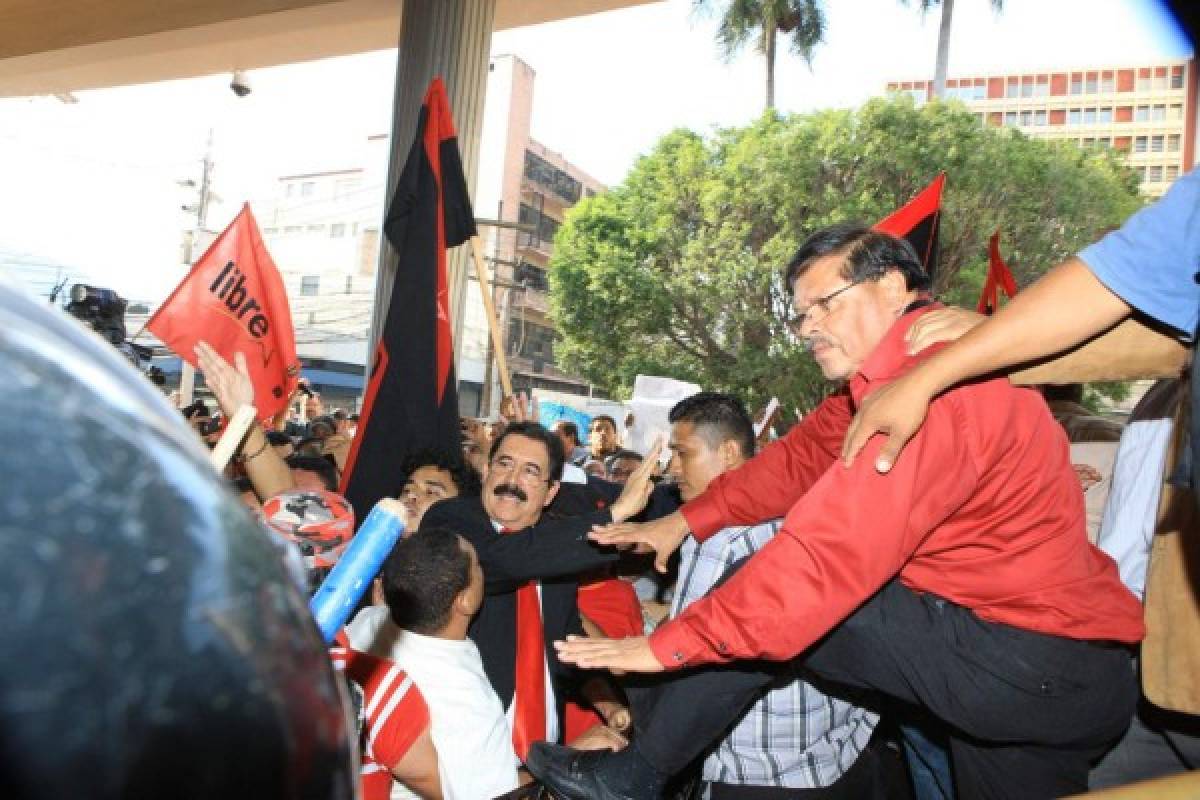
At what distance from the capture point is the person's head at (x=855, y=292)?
8.31 ft

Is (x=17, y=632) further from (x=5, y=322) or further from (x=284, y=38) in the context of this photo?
(x=284, y=38)

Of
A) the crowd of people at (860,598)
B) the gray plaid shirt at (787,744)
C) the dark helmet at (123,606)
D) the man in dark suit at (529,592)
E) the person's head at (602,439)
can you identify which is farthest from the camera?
the person's head at (602,439)

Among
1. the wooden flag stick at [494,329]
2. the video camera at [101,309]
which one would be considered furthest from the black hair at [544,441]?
the video camera at [101,309]

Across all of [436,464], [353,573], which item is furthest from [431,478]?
[353,573]

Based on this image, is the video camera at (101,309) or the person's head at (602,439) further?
the person's head at (602,439)

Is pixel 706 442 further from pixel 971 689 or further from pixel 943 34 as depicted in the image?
pixel 943 34

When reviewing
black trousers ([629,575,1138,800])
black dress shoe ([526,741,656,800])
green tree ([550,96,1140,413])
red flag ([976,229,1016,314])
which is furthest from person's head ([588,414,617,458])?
green tree ([550,96,1140,413])

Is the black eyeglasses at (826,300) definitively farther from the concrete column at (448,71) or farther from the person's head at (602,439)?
the person's head at (602,439)

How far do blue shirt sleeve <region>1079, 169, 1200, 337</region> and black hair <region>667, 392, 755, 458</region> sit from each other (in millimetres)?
2449

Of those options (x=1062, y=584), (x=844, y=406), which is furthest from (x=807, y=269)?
(x=1062, y=584)

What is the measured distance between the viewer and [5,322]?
399 mm

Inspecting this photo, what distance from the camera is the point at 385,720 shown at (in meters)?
2.48

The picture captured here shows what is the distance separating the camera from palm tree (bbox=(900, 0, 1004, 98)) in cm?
2697

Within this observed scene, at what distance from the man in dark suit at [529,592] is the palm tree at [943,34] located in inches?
1026
